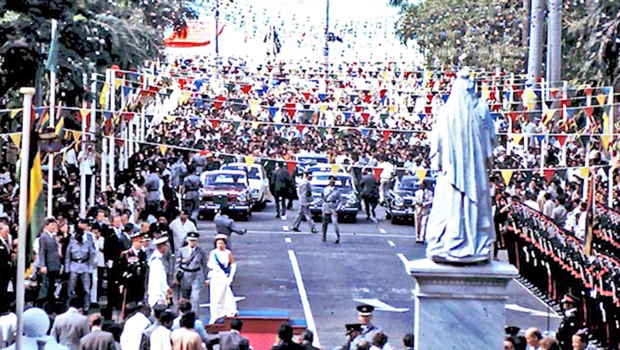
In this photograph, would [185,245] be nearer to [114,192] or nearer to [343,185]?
[114,192]

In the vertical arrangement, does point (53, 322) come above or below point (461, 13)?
below

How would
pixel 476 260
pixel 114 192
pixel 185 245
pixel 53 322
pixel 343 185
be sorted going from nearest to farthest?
pixel 476 260 < pixel 53 322 < pixel 185 245 < pixel 114 192 < pixel 343 185

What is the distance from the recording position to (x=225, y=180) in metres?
45.5

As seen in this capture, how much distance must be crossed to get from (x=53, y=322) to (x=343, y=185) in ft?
84.1

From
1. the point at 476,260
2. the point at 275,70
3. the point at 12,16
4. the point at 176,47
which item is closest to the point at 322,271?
the point at 12,16

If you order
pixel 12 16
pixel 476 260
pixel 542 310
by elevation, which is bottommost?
pixel 542 310

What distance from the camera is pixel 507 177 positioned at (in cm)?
3597

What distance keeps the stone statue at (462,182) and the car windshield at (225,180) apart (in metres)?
28.5

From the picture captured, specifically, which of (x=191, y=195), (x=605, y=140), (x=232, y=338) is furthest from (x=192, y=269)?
(x=191, y=195)

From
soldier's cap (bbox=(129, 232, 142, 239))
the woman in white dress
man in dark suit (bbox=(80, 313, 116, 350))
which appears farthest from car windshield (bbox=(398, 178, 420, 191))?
man in dark suit (bbox=(80, 313, 116, 350))

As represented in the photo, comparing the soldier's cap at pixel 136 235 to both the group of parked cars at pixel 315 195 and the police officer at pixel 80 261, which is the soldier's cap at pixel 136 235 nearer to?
the police officer at pixel 80 261

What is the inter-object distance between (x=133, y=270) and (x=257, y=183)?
21.5 m

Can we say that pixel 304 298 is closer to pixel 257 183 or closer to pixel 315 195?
pixel 315 195

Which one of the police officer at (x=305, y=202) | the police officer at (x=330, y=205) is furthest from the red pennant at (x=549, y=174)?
the police officer at (x=305, y=202)
